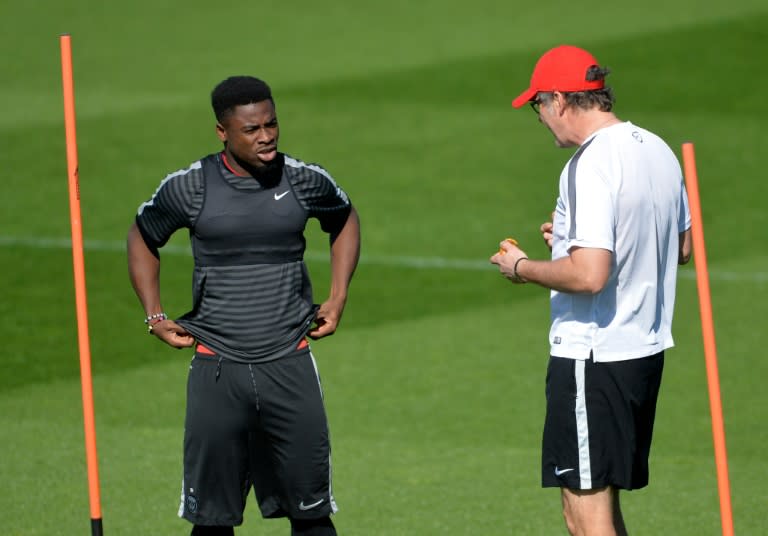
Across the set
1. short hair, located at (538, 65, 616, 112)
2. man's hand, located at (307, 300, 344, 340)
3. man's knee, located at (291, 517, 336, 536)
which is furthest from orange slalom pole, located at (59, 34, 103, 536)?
short hair, located at (538, 65, 616, 112)

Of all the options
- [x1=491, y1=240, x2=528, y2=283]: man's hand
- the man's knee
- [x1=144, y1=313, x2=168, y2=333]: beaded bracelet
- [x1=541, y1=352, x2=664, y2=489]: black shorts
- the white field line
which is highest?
the white field line

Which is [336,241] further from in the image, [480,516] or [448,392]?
[448,392]

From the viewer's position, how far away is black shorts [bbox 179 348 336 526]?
21.3 ft

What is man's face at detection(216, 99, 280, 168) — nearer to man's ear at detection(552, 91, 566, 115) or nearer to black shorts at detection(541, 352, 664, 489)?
man's ear at detection(552, 91, 566, 115)

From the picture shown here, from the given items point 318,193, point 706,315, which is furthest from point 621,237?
point 318,193

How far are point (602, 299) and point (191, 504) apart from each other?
79.2 inches

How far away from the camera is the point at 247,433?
21.5 ft

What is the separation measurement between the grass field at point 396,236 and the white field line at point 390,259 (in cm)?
5

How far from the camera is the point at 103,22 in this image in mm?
26156

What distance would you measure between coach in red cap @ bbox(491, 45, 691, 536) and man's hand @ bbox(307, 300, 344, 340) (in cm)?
90

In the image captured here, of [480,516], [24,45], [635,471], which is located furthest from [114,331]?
[24,45]

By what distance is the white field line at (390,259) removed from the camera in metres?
14.2

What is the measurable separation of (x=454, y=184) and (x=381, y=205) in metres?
1.10

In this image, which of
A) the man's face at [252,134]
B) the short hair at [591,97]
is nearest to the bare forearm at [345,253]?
the man's face at [252,134]
